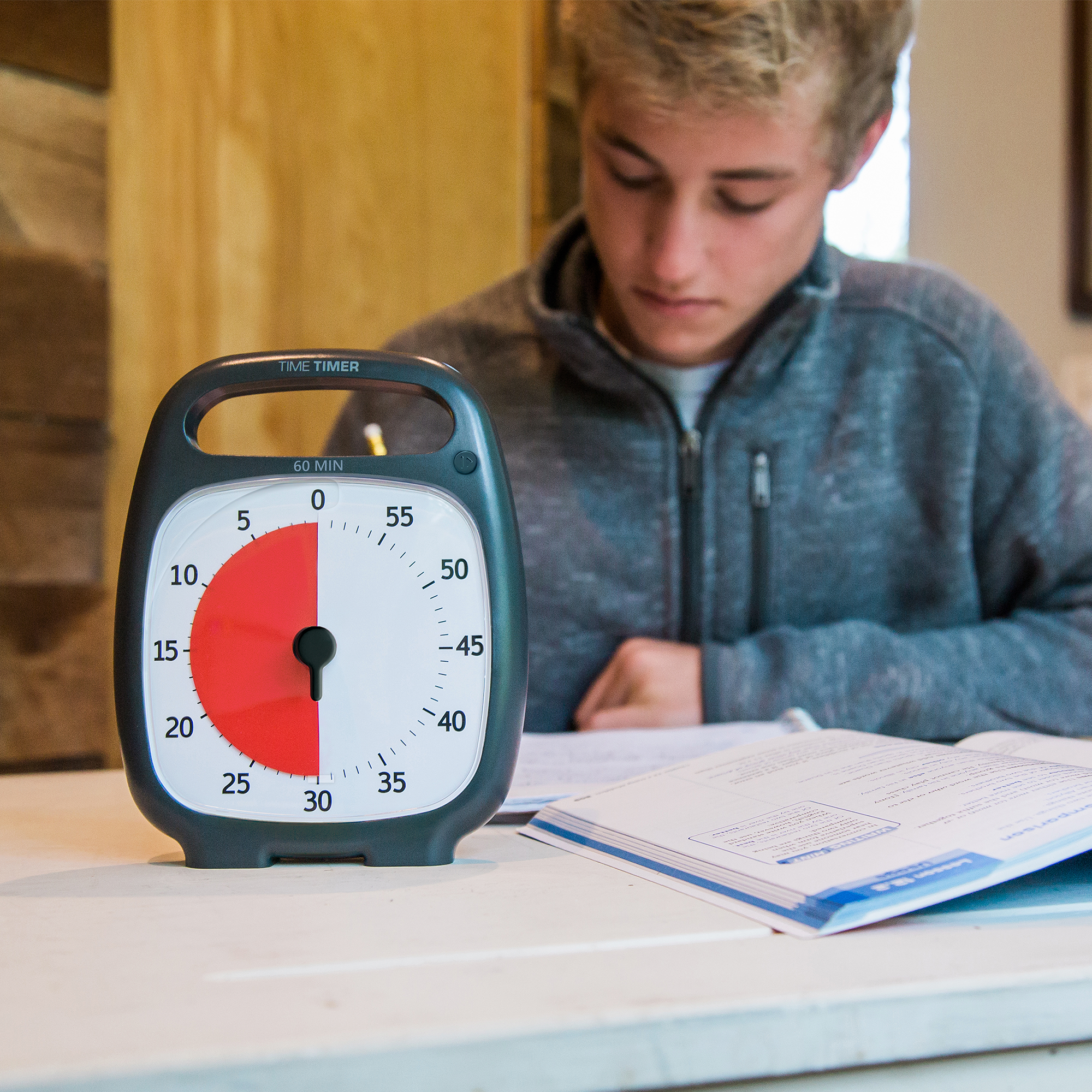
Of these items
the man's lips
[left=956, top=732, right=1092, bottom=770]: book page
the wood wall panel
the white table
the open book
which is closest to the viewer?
the white table

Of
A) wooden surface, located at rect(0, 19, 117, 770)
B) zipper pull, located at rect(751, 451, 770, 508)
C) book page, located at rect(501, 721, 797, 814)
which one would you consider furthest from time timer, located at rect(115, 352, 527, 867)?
wooden surface, located at rect(0, 19, 117, 770)

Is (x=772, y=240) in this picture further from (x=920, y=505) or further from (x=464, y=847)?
(x=464, y=847)

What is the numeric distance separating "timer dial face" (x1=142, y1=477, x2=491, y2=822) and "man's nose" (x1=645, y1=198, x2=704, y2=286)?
1.88 ft

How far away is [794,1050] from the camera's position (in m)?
0.27

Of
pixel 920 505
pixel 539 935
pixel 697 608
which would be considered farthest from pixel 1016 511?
pixel 539 935

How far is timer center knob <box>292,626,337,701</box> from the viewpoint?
0.43 meters

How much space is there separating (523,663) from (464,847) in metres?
0.09

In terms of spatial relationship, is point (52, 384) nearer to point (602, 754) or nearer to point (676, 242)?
point (676, 242)

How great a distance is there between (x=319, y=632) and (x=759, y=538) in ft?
2.49

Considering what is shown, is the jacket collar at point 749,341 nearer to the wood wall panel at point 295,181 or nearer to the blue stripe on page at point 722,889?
the wood wall panel at point 295,181

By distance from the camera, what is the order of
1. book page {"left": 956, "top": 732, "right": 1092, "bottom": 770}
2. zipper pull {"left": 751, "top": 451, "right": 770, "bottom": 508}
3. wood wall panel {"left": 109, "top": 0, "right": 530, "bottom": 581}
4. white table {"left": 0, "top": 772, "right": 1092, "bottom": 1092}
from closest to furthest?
white table {"left": 0, "top": 772, "right": 1092, "bottom": 1092} < book page {"left": 956, "top": 732, "right": 1092, "bottom": 770} < zipper pull {"left": 751, "top": 451, "right": 770, "bottom": 508} < wood wall panel {"left": 109, "top": 0, "right": 530, "bottom": 581}

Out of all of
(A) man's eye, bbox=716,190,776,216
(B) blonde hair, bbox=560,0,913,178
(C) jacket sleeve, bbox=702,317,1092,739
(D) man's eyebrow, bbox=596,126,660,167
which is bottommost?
(C) jacket sleeve, bbox=702,317,1092,739

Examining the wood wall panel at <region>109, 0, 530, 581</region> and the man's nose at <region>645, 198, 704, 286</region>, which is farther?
the wood wall panel at <region>109, 0, 530, 581</region>

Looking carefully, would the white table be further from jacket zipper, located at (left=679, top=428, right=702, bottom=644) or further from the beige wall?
the beige wall
